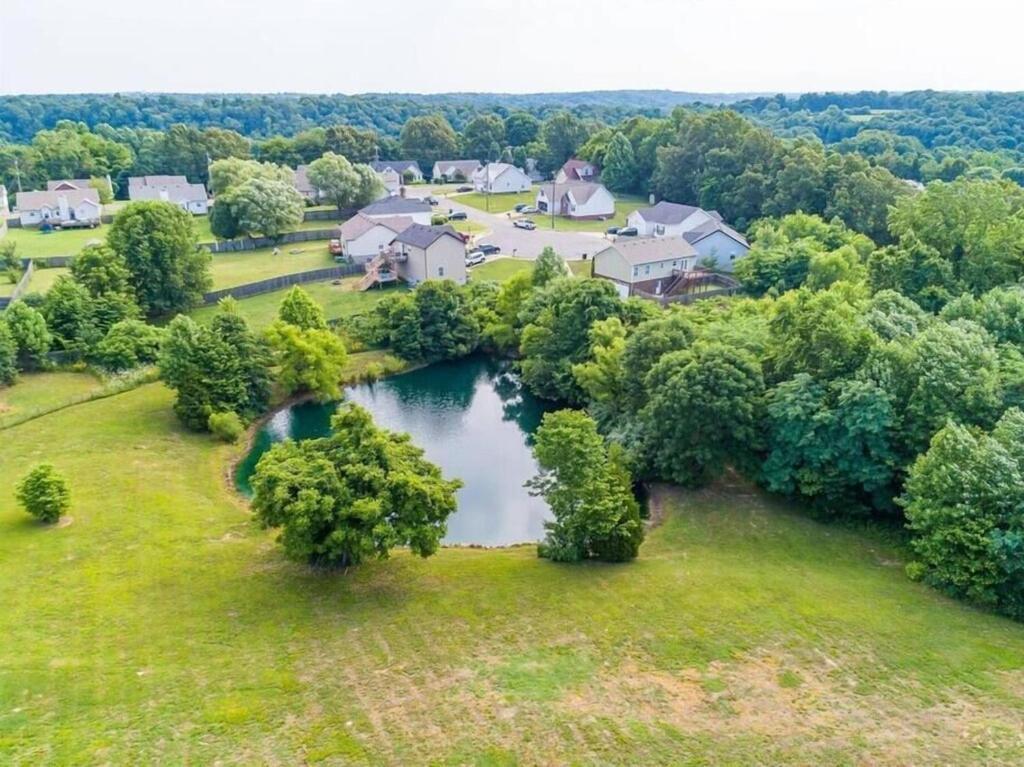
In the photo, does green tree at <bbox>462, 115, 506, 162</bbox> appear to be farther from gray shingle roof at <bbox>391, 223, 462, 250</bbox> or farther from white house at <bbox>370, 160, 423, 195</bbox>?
gray shingle roof at <bbox>391, 223, 462, 250</bbox>

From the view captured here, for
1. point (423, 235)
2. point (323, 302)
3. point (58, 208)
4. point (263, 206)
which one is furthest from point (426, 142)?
point (323, 302)

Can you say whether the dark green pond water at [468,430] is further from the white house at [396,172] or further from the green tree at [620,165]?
the green tree at [620,165]

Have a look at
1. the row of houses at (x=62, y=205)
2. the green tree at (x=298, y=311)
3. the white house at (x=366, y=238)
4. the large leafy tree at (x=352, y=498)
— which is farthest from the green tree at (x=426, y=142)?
the large leafy tree at (x=352, y=498)

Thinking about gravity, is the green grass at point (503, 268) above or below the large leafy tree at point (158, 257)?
below

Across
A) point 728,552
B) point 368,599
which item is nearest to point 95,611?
point 368,599

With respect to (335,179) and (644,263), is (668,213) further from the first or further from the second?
(335,179)

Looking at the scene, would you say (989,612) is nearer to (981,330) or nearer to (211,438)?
(981,330)

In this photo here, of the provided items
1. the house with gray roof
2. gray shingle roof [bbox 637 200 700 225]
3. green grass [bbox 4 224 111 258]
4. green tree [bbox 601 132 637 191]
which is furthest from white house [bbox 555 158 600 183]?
green grass [bbox 4 224 111 258]
